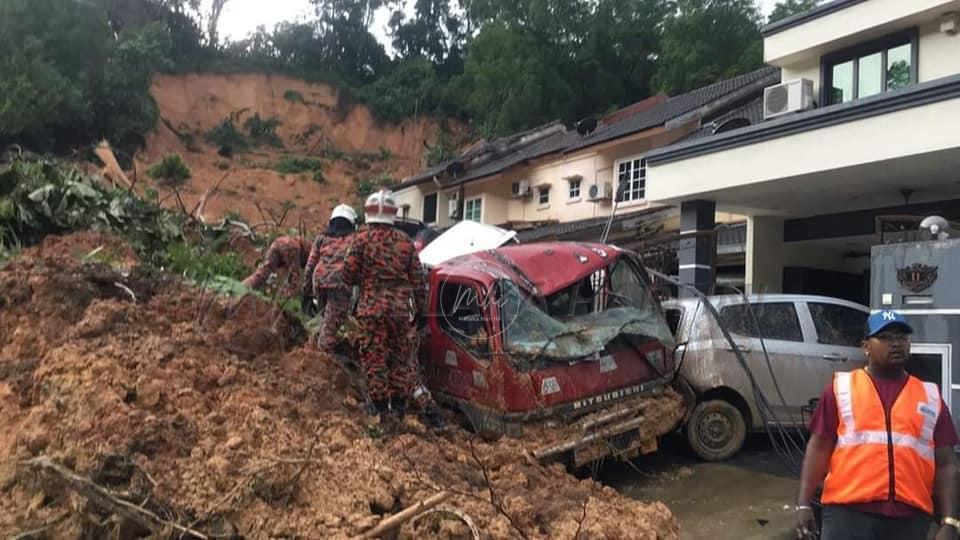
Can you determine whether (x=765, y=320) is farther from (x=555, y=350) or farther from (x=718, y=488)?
(x=555, y=350)

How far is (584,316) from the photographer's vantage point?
6.89 meters

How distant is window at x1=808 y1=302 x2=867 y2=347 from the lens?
7793 millimetres

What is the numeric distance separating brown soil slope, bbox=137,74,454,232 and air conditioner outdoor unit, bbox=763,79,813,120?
89.9 ft

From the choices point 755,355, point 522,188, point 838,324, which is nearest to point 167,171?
point 522,188

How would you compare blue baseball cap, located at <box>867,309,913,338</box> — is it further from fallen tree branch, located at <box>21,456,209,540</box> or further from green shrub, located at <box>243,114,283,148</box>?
green shrub, located at <box>243,114,283,148</box>

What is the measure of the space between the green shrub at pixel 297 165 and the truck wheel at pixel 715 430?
3511cm

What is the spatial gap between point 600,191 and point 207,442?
17.6 m

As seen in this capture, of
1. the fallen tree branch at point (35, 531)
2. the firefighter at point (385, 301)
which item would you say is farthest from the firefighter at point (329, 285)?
the fallen tree branch at point (35, 531)

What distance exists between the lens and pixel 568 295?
6.93 m

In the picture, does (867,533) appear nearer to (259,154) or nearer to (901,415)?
(901,415)

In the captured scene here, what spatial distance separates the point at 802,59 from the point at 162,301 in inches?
417

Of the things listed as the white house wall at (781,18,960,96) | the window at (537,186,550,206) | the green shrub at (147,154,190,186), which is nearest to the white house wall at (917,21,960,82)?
the white house wall at (781,18,960,96)

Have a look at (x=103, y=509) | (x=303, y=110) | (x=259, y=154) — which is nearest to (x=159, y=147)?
(x=259, y=154)

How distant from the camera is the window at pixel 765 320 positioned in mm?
7602
